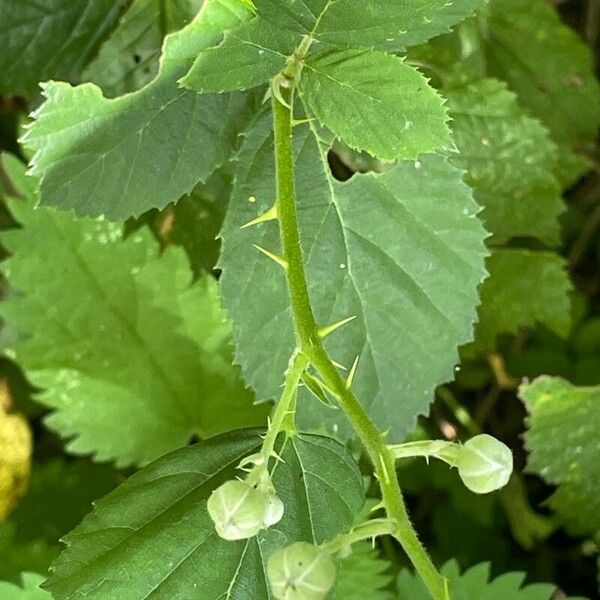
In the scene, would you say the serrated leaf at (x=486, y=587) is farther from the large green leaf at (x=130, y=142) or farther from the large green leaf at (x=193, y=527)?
the large green leaf at (x=130, y=142)

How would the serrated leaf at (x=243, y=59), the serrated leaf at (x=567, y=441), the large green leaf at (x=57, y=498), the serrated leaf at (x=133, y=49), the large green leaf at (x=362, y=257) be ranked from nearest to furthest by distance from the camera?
the serrated leaf at (x=243, y=59) < the large green leaf at (x=362, y=257) < the serrated leaf at (x=133, y=49) < the serrated leaf at (x=567, y=441) < the large green leaf at (x=57, y=498)

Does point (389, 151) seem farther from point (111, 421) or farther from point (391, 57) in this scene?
point (111, 421)

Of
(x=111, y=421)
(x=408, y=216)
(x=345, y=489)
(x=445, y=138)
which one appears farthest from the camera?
(x=111, y=421)

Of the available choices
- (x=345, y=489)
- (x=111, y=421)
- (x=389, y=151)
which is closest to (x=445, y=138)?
(x=389, y=151)

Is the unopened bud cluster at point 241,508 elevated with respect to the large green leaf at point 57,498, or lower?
elevated

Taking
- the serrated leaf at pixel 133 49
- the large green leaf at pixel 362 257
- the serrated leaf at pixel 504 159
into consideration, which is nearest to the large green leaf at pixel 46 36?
the serrated leaf at pixel 133 49

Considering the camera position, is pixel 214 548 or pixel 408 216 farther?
pixel 408 216

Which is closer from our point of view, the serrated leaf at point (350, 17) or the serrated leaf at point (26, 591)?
the serrated leaf at point (350, 17)
